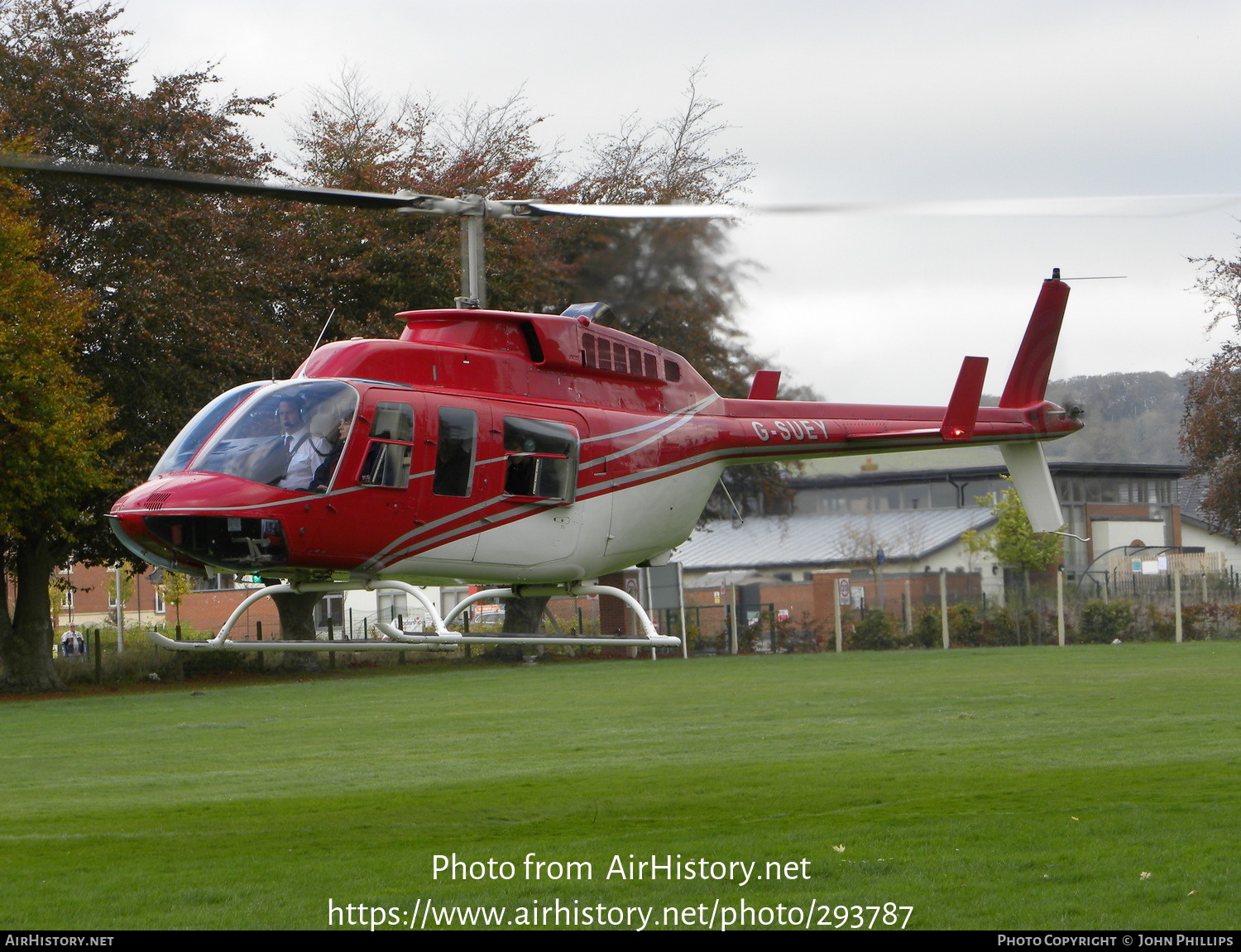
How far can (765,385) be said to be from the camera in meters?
14.8

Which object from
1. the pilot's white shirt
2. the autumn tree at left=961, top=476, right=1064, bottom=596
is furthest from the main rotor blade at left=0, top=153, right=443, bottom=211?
the autumn tree at left=961, top=476, right=1064, bottom=596

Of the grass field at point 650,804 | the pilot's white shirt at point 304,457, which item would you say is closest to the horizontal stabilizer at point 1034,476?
the grass field at point 650,804

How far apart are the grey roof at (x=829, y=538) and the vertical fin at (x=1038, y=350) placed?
1624 inches

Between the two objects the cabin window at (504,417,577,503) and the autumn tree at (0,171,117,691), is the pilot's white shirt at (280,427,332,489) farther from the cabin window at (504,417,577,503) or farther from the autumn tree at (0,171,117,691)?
the autumn tree at (0,171,117,691)

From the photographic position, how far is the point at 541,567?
12.6 meters

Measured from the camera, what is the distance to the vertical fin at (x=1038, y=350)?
1417cm

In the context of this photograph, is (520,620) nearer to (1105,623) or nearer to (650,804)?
(1105,623)

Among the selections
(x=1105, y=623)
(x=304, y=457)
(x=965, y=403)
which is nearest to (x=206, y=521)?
(x=304, y=457)

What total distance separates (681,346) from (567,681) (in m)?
17.9

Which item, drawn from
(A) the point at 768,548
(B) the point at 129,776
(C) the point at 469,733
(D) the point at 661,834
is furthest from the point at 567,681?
(A) the point at 768,548

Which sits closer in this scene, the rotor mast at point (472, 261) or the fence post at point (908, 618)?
the rotor mast at point (472, 261)

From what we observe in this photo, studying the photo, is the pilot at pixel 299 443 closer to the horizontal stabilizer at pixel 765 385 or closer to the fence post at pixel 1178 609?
the horizontal stabilizer at pixel 765 385

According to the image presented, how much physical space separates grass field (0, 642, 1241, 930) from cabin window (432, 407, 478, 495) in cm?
323

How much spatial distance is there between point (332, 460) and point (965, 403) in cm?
611
